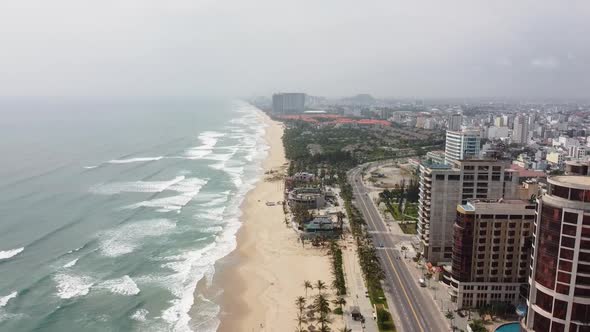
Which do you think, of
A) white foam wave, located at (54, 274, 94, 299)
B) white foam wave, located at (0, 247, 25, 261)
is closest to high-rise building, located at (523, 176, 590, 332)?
white foam wave, located at (54, 274, 94, 299)

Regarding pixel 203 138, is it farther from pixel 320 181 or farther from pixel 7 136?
pixel 320 181

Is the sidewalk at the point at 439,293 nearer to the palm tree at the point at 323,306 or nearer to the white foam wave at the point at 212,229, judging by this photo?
the palm tree at the point at 323,306

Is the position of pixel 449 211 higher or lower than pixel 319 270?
higher

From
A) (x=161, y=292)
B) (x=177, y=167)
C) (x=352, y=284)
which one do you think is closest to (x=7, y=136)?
(x=177, y=167)

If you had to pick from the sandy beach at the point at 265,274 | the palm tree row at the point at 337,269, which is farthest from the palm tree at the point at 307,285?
the palm tree row at the point at 337,269

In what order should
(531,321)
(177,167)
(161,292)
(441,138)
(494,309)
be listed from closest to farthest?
(531,321)
(494,309)
(161,292)
(177,167)
(441,138)

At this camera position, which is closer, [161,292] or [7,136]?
[161,292]
